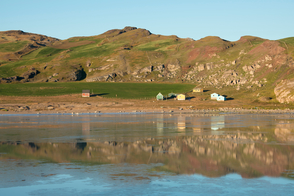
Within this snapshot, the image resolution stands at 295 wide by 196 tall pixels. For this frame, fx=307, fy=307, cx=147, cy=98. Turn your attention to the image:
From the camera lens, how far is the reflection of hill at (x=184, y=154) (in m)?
25.7

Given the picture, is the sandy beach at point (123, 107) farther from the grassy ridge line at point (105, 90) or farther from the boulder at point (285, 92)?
the grassy ridge line at point (105, 90)

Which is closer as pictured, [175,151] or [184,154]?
[184,154]

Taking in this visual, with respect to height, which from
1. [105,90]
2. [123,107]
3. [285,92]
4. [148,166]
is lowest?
[148,166]

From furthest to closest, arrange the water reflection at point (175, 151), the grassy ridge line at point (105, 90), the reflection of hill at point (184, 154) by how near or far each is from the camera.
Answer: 1. the grassy ridge line at point (105, 90)
2. the water reflection at point (175, 151)
3. the reflection of hill at point (184, 154)

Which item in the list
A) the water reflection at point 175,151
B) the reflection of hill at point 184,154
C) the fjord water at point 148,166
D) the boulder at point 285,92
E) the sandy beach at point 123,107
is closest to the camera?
the fjord water at point 148,166

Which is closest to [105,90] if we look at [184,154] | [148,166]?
[184,154]

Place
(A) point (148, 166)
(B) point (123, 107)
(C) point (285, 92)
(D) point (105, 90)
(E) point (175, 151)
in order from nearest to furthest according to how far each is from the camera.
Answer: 1. (A) point (148, 166)
2. (E) point (175, 151)
3. (B) point (123, 107)
4. (C) point (285, 92)
5. (D) point (105, 90)

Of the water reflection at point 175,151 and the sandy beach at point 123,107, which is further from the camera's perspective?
the sandy beach at point 123,107

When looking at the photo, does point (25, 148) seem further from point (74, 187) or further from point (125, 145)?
point (74, 187)

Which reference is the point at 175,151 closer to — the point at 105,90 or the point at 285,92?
the point at 285,92

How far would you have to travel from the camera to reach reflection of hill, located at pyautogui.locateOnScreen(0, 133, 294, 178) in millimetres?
25656

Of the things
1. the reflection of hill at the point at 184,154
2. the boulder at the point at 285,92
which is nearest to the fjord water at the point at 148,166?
the reflection of hill at the point at 184,154

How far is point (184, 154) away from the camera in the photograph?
102ft

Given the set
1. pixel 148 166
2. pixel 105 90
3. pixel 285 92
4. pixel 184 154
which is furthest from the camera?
pixel 105 90
